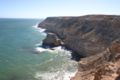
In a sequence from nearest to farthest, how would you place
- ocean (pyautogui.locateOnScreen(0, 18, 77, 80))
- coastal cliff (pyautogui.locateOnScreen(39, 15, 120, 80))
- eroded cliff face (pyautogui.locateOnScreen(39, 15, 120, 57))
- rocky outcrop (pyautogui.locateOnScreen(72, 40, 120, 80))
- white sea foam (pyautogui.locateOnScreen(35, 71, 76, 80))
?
rocky outcrop (pyautogui.locateOnScreen(72, 40, 120, 80))
coastal cliff (pyautogui.locateOnScreen(39, 15, 120, 80))
white sea foam (pyautogui.locateOnScreen(35, 71, 76, 80))
ocean (pyautogui.locateOnScreen(0, 18, 77, 80))
eroded cliff face (pyautogui.locateOnScreen(39, 15, 120, 57))

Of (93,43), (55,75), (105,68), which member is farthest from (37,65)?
(105,68)

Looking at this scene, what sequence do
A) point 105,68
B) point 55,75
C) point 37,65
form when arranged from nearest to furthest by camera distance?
point 105,68, point 55,75, point 37,65

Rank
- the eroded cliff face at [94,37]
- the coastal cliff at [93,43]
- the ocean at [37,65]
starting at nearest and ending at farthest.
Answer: the coastal cliff at [93,43] → the ocean at [37,65] → the eroded cliff face at [94,37]

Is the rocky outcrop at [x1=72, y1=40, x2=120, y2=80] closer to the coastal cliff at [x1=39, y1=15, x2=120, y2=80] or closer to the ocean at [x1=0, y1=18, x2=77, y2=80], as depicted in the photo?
the coastal cliff at [x1=39, y1=15, x2=120, y2=80]

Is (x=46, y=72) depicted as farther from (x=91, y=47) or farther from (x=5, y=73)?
(x=91, y=47)

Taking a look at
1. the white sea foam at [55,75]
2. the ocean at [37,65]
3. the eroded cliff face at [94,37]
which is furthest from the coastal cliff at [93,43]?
the ocean at [37,65]

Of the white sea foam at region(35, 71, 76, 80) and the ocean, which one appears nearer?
the white sea foam at region(35, 71, 76, 80)

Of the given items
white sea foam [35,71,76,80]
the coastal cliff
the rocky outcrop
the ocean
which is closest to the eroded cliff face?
the coastal cliff

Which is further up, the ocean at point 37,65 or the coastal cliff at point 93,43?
the coastal cliff at point 93,43

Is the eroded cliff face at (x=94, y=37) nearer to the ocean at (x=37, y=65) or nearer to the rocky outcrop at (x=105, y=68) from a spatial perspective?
the ocean at (x=37, y=65)

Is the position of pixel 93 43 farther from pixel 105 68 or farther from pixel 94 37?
pixel 105 68

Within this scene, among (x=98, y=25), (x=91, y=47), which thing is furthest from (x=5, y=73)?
(x=98, y=25)
